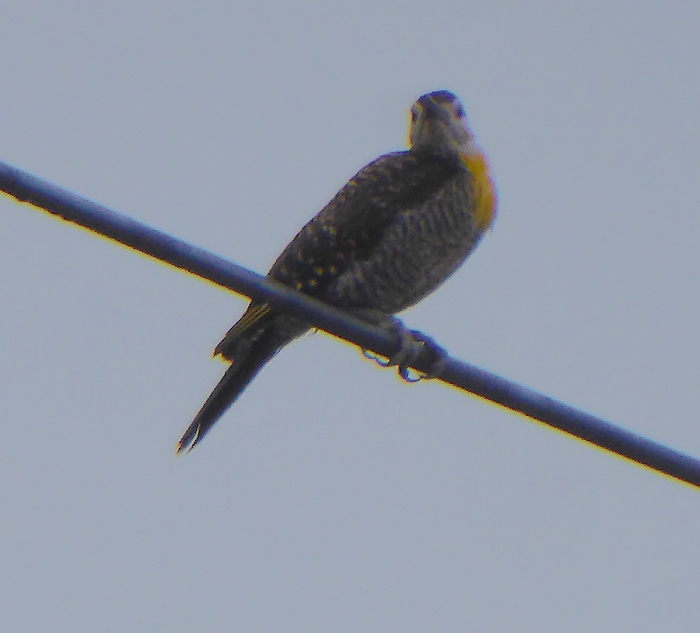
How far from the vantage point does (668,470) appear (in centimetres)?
320

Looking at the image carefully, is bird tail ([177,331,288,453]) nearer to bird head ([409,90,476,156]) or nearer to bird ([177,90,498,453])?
bird ([177,90,498,453])

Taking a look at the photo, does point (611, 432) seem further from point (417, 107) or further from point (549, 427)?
point (417, 107)

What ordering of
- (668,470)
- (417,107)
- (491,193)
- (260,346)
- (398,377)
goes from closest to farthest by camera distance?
(668,470) < (398,377) < (260,346) < (491,193) < (417,107)

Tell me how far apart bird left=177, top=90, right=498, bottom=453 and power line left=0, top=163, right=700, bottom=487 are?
1.70m

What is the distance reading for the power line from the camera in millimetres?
2811

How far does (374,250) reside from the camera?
5438 mm

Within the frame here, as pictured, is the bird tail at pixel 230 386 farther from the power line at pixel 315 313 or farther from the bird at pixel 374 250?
the power line at pixel 315 313

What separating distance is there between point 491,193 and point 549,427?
2.71m

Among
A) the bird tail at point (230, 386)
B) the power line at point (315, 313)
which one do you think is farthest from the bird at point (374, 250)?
the power line at point (315, 313)

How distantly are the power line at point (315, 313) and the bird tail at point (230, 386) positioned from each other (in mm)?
1668

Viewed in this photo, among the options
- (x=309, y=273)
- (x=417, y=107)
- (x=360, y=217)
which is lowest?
(x=309, y=273)

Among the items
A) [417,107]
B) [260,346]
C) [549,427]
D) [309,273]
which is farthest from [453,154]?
[549,427]

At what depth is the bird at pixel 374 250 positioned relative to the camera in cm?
524

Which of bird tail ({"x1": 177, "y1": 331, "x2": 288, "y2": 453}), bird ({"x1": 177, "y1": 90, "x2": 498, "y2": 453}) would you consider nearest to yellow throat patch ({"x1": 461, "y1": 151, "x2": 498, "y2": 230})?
bird ({"x1": 177, "y1": 90, "x2": 498, "y2": 453})
